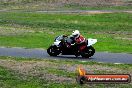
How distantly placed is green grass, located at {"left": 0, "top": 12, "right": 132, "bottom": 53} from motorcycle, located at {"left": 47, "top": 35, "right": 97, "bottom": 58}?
4.46 m

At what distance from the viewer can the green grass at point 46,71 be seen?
17.3m

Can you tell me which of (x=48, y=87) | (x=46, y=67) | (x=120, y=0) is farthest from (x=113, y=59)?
(x=120, y=0)

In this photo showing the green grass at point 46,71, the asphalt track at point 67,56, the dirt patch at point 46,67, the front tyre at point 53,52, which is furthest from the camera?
the front tyre at point 53,52

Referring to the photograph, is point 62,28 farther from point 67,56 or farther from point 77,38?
point 77,38

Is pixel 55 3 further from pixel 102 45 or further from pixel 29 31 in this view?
pixel 102 45

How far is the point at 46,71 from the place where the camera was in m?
20.3

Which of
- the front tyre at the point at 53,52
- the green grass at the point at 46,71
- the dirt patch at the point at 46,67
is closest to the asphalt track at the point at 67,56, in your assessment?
the front tyre at the point at 53,52

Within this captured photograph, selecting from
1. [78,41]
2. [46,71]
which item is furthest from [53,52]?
[46,71]

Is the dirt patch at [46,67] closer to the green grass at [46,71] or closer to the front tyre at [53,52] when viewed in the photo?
the green grass at [46,71]

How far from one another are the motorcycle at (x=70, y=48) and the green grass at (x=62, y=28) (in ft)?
14.6

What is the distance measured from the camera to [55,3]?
73375 mm

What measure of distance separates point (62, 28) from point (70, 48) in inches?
836

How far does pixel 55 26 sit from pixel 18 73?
29.2 metres

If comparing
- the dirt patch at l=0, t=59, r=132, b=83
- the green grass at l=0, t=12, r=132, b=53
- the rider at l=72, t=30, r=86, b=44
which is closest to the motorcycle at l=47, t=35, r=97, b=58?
the rider at l=72, t=30, r=86, b=44
